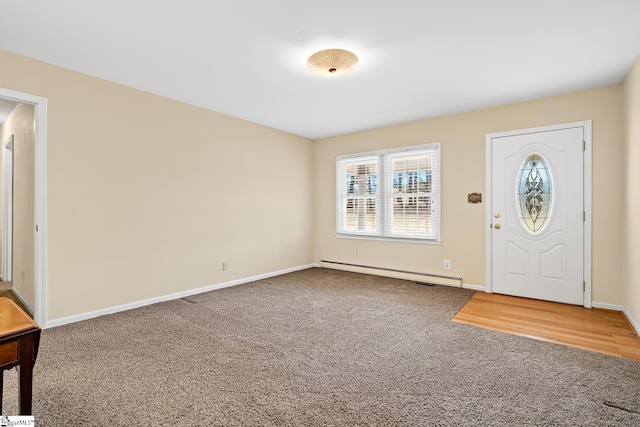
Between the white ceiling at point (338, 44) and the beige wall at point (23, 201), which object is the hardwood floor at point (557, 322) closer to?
the white ceiling at point (338, 44)

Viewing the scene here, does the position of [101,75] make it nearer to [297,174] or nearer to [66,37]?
[66,37]

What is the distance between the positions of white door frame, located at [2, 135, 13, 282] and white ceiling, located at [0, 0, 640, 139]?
2.61m

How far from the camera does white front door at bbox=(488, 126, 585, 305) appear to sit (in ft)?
12.5

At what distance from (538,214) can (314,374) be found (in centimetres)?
355

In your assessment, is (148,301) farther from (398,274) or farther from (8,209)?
(398,274)

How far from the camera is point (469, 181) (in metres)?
4.58

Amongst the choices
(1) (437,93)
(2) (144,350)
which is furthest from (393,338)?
(1) (437,93)

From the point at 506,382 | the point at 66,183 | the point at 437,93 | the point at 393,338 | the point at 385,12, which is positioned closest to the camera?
the point at 506,382

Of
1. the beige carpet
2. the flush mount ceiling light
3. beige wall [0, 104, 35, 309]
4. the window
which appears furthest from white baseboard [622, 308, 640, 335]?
beige wall [0, 104, 35, 309]

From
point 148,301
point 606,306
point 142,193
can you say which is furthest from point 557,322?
point 142,193

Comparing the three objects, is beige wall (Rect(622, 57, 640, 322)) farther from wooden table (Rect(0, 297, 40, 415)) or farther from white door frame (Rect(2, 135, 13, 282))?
white door frame (Rect(2, 135, 13, 282))

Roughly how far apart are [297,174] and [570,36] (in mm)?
4248

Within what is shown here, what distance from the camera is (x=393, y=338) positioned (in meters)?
2.85

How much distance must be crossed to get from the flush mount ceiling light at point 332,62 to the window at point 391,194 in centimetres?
245
